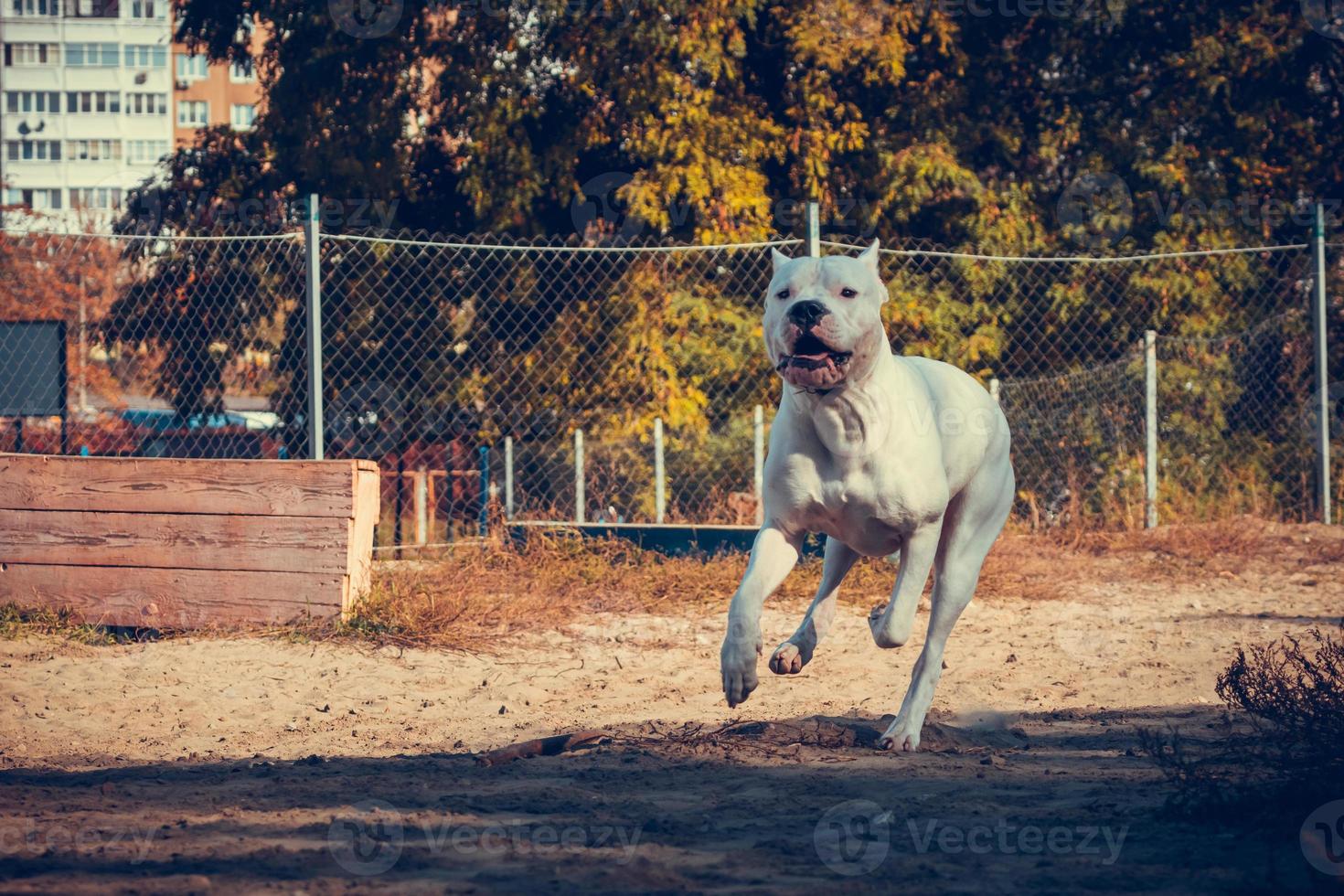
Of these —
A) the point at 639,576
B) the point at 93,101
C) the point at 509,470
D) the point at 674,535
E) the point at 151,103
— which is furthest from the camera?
the point at 93,101

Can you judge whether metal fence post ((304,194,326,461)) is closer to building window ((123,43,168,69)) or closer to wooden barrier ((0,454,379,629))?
wooden barrier ((0,454,379,629))

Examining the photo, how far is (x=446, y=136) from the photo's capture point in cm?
1464

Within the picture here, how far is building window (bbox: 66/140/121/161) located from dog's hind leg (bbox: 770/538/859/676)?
6774 cm

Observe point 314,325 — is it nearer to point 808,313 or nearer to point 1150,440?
point 808,313

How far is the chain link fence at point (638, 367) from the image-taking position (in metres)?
11.3

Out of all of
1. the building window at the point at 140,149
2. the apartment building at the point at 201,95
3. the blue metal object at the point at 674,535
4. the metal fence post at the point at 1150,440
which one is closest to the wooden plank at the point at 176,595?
the blue metal object at the point at 674,535

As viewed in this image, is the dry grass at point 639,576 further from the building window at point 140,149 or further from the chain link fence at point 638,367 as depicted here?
the building window at point 140,149

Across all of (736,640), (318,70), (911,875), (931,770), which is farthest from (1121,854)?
(318,70)

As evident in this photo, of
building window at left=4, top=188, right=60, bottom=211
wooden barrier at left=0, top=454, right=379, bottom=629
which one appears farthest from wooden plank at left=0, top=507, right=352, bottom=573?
building window at left=4, top=188, right=60, bottom=211

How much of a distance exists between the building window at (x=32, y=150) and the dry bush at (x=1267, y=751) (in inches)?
2793

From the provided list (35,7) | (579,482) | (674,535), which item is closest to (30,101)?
(35,7)

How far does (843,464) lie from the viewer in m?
4.16

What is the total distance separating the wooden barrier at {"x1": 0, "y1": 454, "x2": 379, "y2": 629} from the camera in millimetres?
6789

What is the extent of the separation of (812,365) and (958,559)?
121 cm
